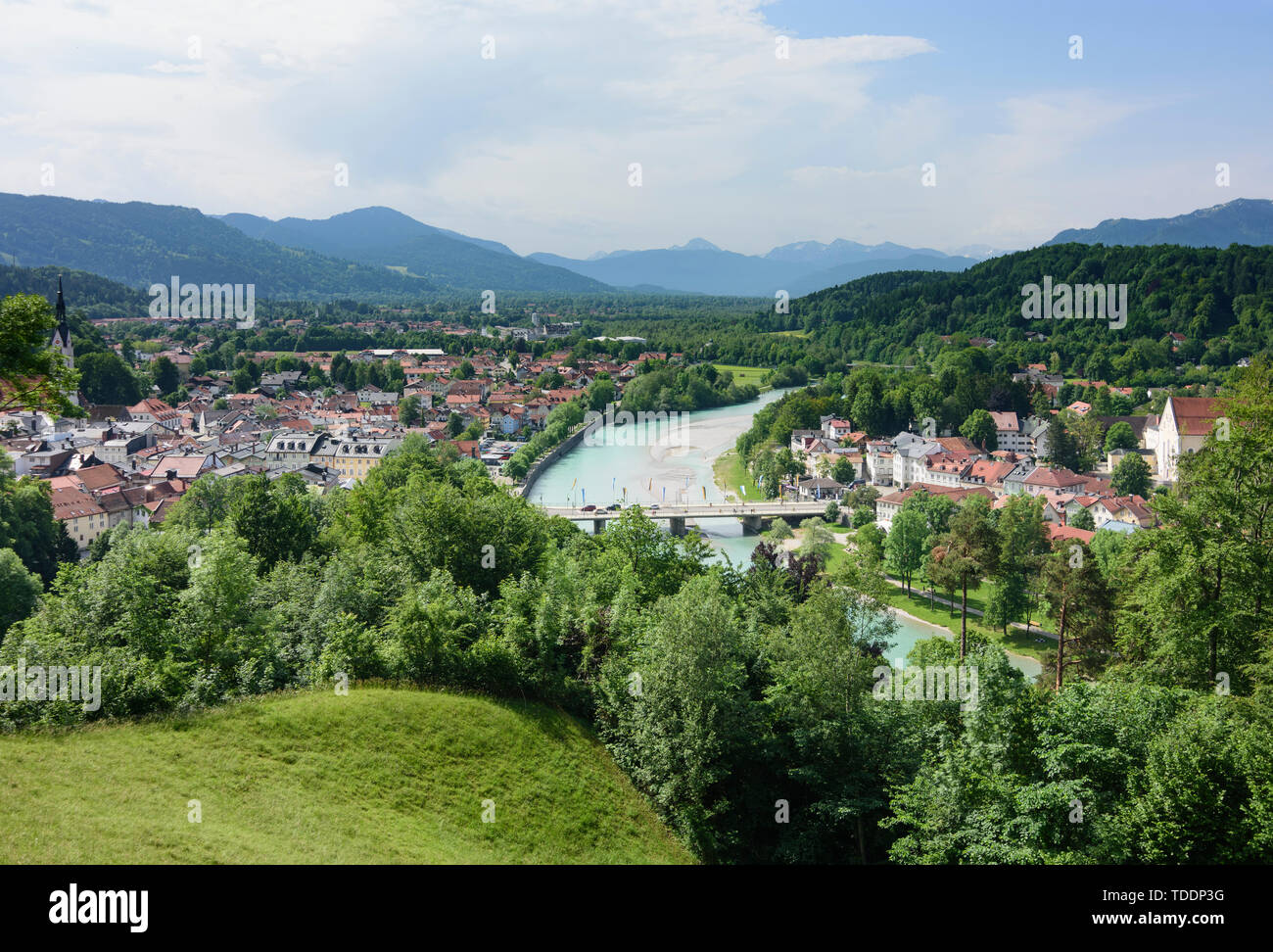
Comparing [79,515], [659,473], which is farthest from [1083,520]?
[79,515]

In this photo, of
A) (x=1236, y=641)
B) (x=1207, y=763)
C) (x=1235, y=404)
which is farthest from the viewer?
(x=1235, y=404)

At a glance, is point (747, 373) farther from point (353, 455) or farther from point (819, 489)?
point (353, 455)

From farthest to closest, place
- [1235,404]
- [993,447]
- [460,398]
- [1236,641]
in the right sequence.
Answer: [460,398], [993,447], [1235,404], [1236,641]

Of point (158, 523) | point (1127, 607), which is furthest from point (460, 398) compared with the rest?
point (1127, 607)

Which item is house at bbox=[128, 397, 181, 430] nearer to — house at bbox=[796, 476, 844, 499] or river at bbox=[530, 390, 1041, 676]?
river at bbox=[530, 390, 1041, 676]

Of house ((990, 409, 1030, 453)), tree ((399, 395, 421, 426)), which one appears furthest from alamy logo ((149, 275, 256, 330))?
house ((990, 409, 1030, 453))

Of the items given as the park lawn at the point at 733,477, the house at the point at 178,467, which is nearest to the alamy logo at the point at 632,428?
the park lawn at the point at 733,477
